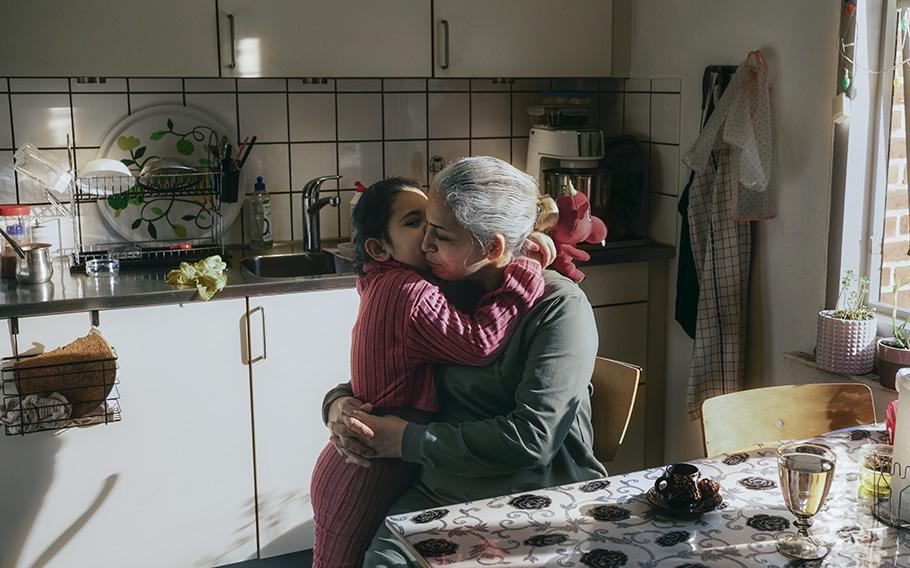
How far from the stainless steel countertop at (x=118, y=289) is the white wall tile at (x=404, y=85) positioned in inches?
32.3

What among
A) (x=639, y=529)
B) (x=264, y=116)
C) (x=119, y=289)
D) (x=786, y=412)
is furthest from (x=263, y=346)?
(x=639, y=529)

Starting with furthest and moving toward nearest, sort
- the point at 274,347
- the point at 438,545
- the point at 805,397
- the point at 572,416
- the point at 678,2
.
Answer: the point at 678,2
the point at 274,347
the point at 805,397
the point at 572,416
the point at 438,545

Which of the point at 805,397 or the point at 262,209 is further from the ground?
the point at 262,209

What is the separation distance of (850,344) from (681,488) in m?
1.13

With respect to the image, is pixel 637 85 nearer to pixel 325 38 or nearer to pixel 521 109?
pixel 521 109

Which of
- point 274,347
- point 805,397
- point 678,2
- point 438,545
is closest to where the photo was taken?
point 438,545

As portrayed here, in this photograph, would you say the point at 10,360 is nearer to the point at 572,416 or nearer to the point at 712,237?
the point at 572,416

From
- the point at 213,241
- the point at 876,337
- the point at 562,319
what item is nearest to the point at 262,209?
the point at 213,241

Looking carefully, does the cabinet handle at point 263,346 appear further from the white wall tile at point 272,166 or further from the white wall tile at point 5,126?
the white wall tile at point 5,126

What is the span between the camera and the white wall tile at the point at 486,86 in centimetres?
338

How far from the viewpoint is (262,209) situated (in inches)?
123

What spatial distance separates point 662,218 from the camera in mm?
3244

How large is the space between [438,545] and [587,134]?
1.95 m

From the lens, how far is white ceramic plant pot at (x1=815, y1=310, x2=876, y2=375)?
7.96ft
